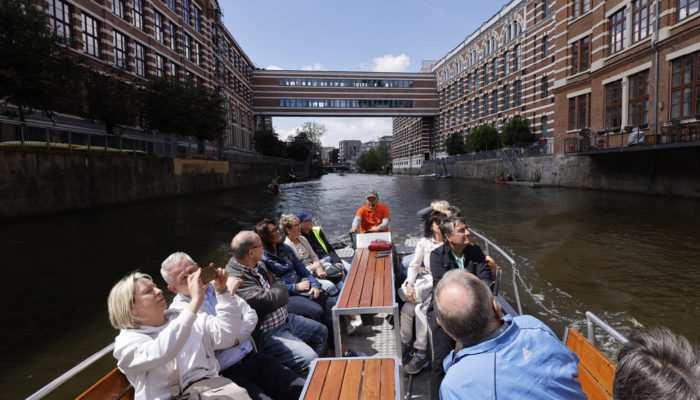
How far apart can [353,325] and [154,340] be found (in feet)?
8.86

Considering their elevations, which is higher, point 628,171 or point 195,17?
point 195,17

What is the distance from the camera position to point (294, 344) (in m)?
3.23

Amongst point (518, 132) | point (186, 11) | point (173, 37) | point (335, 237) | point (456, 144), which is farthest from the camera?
point (456, 144)

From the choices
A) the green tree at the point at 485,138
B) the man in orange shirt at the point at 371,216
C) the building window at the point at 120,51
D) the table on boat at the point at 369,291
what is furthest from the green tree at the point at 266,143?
the table on boat at the point at 369,291

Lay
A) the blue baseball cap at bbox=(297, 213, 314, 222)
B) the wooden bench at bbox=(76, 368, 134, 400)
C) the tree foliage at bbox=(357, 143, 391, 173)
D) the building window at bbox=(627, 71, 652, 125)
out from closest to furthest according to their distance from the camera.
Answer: the wooden bench at bbox=(76, 368, 134, 400)
the blue baseball cap at bbox=(297, 213, 314, 222)
the building window at bbox=(627, 71, 652, 125)
the tree foliage at bbox=(357, 143, 391, 173)

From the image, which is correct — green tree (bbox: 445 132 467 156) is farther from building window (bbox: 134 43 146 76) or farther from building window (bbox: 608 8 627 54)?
building window (bbox: 134 43 146 76)

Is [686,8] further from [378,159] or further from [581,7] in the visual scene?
[378,159]

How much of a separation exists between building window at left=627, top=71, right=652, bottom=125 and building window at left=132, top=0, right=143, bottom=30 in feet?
99.1

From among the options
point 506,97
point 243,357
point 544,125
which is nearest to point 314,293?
point 243,357

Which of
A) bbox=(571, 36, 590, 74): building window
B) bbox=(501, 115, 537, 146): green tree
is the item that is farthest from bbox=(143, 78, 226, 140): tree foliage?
bbox=(501, 115, 537, 146): green tree

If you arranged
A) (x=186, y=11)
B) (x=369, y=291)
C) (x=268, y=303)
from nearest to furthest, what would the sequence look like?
1. (x=268, y=303)
2. (x=369, y=291)
3. (x=186, y=11)

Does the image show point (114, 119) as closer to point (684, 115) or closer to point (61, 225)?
point (61, 225)

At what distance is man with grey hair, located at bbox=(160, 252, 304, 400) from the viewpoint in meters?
2.58

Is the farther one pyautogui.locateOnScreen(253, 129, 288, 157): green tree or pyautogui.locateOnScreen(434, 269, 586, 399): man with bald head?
pyautogui.locateOnScreen(253, 129, 288, 157): green tree
